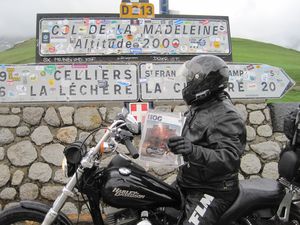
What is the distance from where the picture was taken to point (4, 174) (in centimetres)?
636

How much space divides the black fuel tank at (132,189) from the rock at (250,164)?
3.51 m

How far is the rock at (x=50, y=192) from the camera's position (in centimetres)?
635

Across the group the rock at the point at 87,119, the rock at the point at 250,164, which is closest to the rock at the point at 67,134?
the rock at the point at 87,119

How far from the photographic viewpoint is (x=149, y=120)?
3.29 meters

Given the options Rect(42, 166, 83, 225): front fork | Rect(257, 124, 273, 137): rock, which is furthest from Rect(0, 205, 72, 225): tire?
Rect(257, 124, 273, 137): rock

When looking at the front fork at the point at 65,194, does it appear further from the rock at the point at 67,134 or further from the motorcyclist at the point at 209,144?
the rock at the point at 67,134

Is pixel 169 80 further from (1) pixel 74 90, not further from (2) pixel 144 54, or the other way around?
(1) pixel 74 90

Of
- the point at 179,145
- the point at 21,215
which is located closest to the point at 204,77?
the point at 179,145

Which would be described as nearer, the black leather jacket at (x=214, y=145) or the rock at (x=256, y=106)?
the black leather jacket at (x=214, y=145)

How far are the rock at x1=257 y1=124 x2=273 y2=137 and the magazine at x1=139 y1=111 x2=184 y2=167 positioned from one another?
388cm

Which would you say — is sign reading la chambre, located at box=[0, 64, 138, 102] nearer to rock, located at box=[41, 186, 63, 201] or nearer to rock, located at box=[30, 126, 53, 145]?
rock, located at box=[30, 126, 53, 145]

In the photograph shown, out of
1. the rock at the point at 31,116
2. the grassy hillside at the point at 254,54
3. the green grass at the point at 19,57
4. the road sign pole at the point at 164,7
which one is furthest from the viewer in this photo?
the grassy hillside at the point at 254,54

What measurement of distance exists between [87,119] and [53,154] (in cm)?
69

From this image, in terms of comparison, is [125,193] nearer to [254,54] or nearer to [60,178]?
[60,178]
